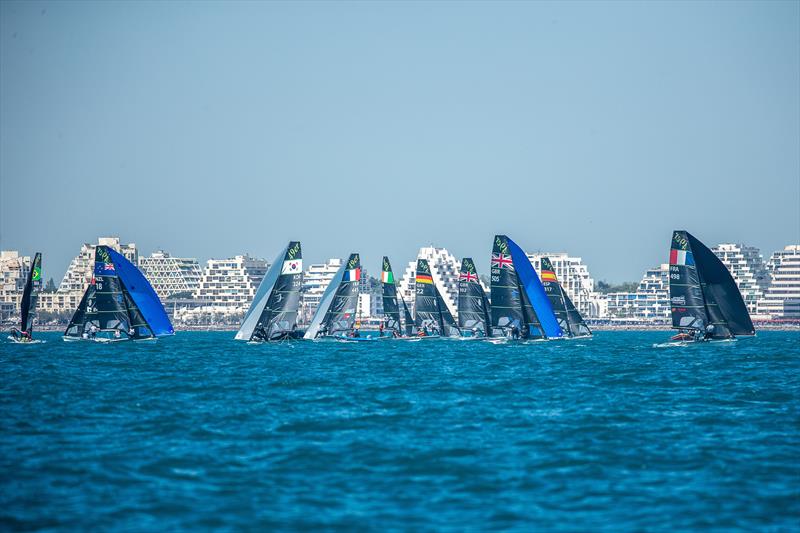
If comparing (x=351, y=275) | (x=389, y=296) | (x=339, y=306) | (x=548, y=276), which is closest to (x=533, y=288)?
(x=548, y=276)

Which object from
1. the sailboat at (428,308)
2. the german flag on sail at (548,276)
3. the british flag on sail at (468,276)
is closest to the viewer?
the british flag on sail at (468,276)

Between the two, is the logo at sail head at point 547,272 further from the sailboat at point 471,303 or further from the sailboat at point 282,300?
the sailboat at point 282,300

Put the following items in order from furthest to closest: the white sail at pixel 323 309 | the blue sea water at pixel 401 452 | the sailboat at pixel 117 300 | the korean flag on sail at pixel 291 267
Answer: the white sail at pixel 323 309
the korean flag on sail at pixel 291 267
the sailboat at pixel 117 300
the blue sea water at pixel 401 452

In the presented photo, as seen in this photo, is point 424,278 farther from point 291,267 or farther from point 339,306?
point 291,267

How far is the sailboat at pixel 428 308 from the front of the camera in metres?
95.0

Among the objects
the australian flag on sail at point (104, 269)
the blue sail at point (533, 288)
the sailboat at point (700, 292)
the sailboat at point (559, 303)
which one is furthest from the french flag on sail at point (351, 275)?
the sailboat at point (700, 292)

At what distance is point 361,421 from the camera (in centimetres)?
3077

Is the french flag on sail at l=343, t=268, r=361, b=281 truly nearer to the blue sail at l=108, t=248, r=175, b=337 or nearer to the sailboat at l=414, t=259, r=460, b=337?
the sailboat at l=414, t=259, r=460, b=337

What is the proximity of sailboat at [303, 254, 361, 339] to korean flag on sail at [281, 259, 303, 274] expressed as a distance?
545 centimetres

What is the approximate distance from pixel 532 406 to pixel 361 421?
679 centimetres

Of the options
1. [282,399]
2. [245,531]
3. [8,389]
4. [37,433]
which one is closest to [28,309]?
Result: [8,389]

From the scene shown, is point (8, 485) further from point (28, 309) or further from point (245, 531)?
point (28, 309)

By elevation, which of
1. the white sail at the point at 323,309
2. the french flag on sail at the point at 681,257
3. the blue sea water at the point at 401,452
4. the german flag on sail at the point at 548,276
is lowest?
the blue sea water at the point at 401,452

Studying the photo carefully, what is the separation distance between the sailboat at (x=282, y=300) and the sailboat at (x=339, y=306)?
16.8 feet
